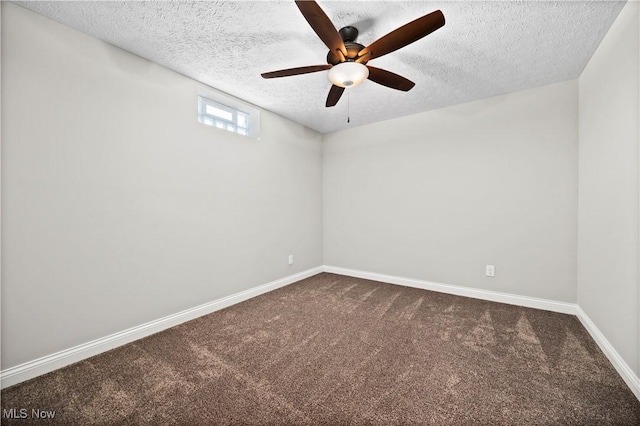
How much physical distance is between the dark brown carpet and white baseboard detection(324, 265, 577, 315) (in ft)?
0.48

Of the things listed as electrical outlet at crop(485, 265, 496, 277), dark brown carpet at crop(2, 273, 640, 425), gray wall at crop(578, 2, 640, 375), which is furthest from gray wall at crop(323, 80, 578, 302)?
dark brown carpet at crop(2, 273, 640, 425)

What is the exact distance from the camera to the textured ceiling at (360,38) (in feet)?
5.30

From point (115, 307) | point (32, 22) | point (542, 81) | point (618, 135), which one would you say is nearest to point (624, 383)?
point (618, 135)

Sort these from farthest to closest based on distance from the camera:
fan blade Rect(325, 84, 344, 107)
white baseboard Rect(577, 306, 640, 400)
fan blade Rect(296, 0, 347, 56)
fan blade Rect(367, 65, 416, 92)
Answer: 1. fan blade Rect(325, 84, 344, 107)
2. fan blade Rect(367, 65, 416, 92)
3. white baseboard Rect(577, 306, 640, 400)
4. fan blade Rect(296, 0, 347, 56)

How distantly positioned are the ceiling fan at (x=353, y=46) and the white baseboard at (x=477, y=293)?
249 centimetres

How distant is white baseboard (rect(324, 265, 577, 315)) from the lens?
260 cm

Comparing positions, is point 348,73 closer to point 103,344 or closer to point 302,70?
point 302,70

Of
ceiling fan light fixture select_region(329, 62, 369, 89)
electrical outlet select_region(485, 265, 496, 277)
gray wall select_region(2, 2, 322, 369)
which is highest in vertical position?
ceiling fan light fixture select_region(329, 62, 369, 89)

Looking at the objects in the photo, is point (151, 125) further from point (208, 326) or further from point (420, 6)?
point (420, 6)

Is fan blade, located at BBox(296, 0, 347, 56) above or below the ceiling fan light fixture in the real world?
above

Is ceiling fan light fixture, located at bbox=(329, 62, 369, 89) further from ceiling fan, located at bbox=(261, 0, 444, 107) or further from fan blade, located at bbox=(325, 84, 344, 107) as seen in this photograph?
fan blade, located at bbox=(325, 84, 344, 107)

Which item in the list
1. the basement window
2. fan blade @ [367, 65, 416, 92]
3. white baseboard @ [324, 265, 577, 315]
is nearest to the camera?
fan blade @ [367, 65, 416, 92]

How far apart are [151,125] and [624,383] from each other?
155 inches

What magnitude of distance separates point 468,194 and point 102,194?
372 centimetres
